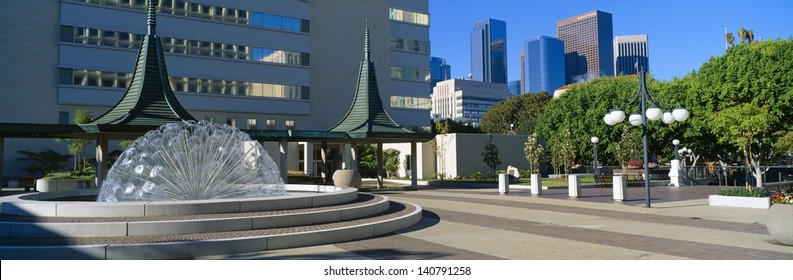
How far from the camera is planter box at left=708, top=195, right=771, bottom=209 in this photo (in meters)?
18.9

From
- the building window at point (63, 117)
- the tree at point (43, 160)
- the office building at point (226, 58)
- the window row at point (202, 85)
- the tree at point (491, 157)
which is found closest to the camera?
the tree at point (43, 160)

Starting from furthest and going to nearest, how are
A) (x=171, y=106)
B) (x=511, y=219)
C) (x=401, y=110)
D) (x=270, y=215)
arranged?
1. (x=401, y=110)
2. (x=171, y=106)
3. (x=511, y=219)
4. (x=270, y=215)

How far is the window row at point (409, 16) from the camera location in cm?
6375

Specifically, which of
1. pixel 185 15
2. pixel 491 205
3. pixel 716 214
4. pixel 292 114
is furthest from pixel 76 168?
pixel 716 214

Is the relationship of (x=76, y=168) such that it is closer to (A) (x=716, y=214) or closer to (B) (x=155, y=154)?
(B) (x=155, y=154)

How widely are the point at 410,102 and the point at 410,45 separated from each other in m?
6.52

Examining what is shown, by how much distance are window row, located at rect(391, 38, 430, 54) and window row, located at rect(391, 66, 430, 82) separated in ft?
7.46

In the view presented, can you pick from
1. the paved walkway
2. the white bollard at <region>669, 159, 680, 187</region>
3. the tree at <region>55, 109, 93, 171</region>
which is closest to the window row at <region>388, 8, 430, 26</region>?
the tree at <region>55, 109, 93, 171</region>

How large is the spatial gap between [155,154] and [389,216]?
656cm

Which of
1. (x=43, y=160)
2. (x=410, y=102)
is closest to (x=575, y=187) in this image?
(x=43, y=160)

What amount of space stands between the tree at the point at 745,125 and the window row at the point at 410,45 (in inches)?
1237

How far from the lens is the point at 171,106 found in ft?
93.7

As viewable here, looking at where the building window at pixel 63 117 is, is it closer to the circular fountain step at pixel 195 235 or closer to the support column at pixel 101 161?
the support column at pixel 101 161

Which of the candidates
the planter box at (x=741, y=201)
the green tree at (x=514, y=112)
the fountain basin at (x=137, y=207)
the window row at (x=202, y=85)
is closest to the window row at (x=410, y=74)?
the window row at (x=202, y=85)
